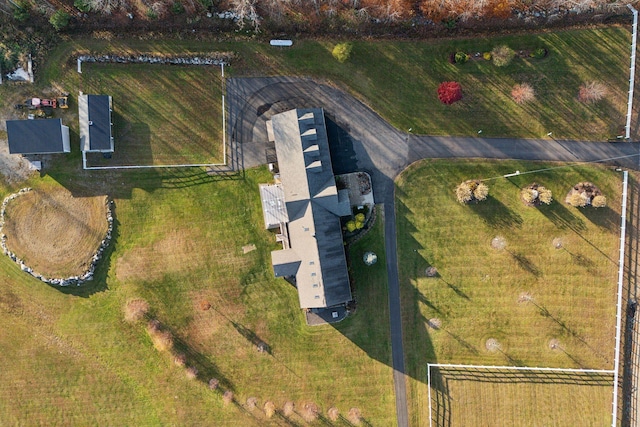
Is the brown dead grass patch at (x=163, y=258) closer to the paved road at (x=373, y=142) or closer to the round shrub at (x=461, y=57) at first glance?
the paved road at (x=373, y=142)

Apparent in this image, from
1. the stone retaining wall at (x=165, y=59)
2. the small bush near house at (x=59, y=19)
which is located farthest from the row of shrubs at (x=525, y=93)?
the small bush near house at (x=59, y=19)

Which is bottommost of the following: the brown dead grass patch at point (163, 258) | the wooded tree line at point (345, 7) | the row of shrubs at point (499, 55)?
the brown dead grass patch at point (163, 258)

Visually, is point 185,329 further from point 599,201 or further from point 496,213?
point 599,201

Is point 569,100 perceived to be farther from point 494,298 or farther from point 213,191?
point 213,191

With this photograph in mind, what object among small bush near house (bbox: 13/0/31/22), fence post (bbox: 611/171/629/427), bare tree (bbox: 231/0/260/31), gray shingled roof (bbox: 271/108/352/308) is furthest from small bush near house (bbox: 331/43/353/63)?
fence post (bbox: 611/171/629/427)

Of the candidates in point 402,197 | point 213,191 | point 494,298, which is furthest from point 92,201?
point 494,298
